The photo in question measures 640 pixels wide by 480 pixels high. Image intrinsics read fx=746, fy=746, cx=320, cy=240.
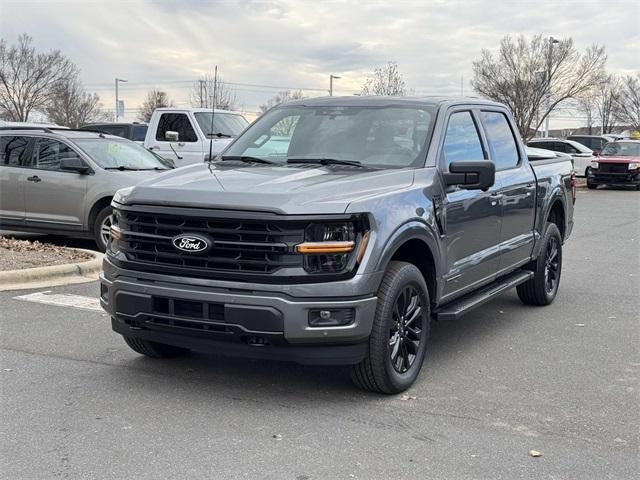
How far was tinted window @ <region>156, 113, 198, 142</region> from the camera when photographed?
1565 cm

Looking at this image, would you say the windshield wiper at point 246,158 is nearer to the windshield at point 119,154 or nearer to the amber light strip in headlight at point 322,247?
the amber light strip in headlight at point 322,247

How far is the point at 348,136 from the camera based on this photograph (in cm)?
556

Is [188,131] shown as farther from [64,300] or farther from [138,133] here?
[64,300]

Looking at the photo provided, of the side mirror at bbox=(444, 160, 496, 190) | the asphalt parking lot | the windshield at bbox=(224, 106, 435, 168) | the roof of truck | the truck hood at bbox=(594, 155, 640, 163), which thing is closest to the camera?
the asphalt parking lot

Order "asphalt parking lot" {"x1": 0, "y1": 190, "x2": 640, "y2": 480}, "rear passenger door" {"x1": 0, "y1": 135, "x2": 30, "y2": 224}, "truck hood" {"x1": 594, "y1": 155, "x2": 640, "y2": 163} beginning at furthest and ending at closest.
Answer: "truck hood" {"x1": 594, "y1": 155, "x2": 640, "y2": 163} < "rear passenger door" {"x1": 0, "y1": 135, "x2": 30, "y2": 224} < "asphalt parking lot" {"x1": 0, "y1": 190, "x2": 640, "y2": 480}

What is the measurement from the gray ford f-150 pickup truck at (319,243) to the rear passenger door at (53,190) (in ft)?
16.1

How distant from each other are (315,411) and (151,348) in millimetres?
1457

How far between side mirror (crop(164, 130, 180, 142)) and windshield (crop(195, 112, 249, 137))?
594 millimetres

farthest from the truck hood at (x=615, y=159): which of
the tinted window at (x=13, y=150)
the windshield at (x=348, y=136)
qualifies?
the windshield at (x=348, y=136)

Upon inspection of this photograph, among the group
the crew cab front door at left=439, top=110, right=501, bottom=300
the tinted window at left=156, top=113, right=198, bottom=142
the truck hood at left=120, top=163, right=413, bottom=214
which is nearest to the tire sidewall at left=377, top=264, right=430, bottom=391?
the crew cab front door at left=439, top=110, right=501, bottom=300

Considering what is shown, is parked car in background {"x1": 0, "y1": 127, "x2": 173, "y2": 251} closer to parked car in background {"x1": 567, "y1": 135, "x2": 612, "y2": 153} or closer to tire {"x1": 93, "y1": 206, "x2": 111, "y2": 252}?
tire {"x1": 93, "y1": 206, "x2": 111, "y2": 252}

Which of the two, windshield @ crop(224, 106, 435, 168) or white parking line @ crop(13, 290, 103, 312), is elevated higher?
windshield @ crop(224, 106, 435, 168)

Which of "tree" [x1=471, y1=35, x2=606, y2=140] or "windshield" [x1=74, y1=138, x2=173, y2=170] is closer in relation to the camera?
"windshield" [x1=74, y1=138, x2=173, y2=170]

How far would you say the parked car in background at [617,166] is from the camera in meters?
27.4
